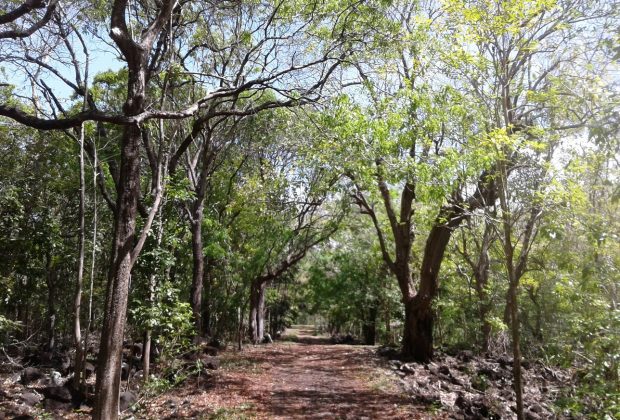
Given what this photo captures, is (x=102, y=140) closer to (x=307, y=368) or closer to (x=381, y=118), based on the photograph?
(x=381, y=118)

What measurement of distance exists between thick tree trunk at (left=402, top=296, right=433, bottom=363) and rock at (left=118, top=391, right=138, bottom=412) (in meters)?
8.49

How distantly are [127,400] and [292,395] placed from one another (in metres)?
3.48

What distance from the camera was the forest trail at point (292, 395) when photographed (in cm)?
824

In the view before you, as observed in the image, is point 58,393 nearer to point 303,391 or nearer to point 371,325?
point 303,391

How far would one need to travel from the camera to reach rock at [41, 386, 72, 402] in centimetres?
842

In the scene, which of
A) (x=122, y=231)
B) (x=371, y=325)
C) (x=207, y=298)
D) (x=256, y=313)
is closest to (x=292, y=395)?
(x=122, y=231)

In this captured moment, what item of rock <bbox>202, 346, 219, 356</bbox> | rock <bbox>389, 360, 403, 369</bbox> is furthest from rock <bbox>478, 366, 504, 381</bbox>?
rock <bbox>202, 346, 219, 356</bbox>

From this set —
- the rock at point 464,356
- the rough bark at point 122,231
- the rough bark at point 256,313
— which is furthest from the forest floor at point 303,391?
the rough bark at point 256,313

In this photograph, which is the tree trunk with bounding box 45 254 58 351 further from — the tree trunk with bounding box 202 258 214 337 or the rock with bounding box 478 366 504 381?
the rock with bounding box 478 366 504 381

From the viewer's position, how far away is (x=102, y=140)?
12.0 meters

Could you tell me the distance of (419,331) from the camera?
13.9 m

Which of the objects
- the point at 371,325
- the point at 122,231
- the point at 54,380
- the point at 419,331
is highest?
the point at 122,231

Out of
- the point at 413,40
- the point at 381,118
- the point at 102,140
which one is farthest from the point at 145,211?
the point at 413,40

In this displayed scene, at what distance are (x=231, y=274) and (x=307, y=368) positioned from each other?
604cm
